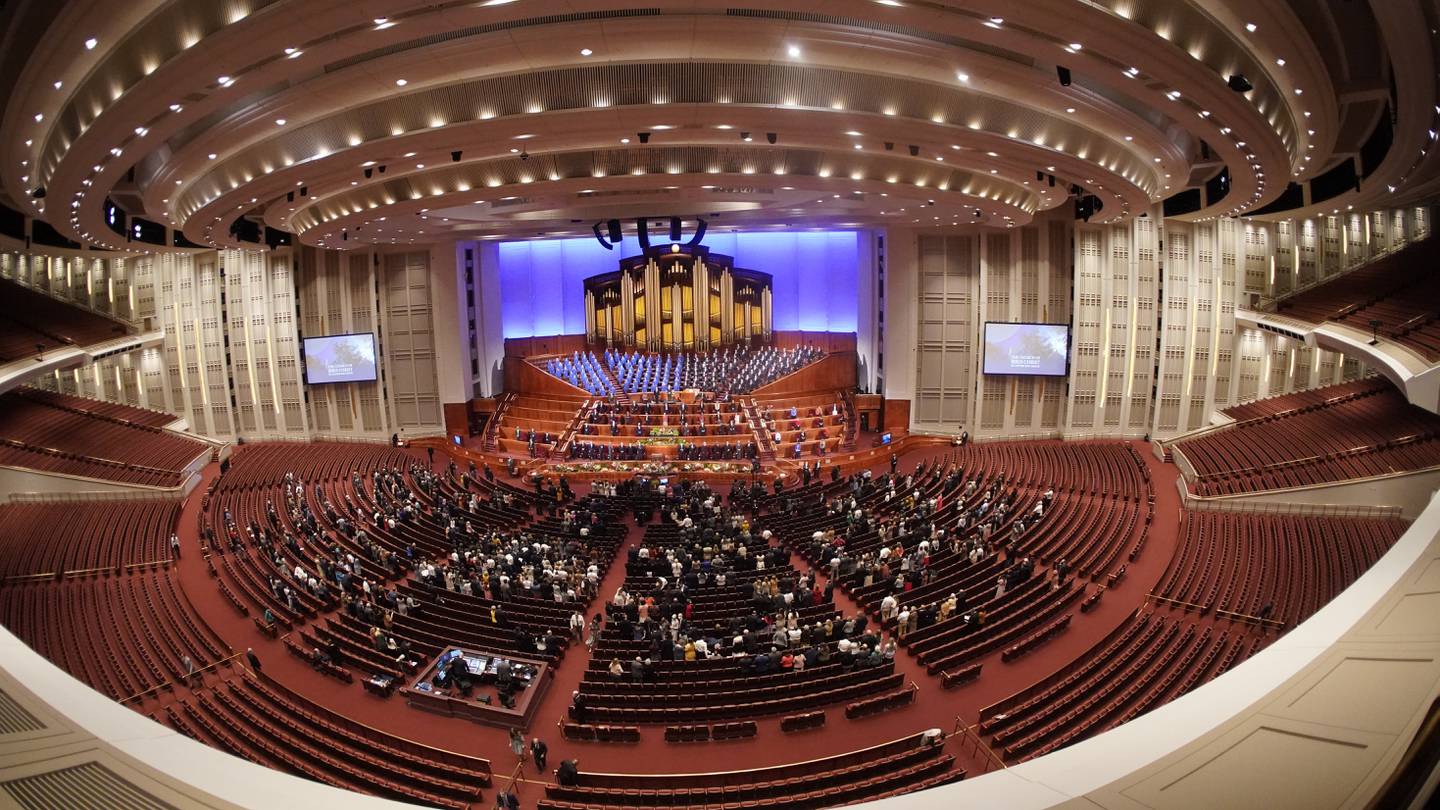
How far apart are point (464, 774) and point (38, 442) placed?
1673 cm

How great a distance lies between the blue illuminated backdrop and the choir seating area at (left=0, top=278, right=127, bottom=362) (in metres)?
12.2

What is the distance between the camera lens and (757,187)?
14.6 metres

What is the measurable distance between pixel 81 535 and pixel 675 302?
17.0 metres

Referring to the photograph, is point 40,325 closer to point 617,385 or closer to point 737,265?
point 617,385

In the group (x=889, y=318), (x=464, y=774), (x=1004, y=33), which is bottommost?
(x=464, y=774)

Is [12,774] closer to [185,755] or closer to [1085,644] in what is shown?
[185,755]

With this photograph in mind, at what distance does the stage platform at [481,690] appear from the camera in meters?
8.44

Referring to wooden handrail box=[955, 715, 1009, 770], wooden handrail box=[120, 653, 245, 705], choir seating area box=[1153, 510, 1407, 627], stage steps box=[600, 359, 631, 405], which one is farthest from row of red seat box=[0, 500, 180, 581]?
choir seating area box=[1153, 510, 1407, 627]

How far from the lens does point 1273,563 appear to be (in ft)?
35.6

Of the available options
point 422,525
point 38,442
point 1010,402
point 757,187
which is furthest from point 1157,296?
point 38,442

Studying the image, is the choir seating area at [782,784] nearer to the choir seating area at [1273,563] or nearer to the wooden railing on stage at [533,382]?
the choir seating area at [1273,563]

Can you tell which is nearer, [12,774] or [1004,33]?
[12,774]

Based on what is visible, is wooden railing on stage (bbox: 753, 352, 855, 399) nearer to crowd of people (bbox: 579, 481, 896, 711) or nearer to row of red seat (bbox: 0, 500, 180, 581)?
crowd of people (bbox: 579, 481, 896, 711)

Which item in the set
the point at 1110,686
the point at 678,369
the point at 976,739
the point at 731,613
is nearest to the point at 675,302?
the point at 678,369
